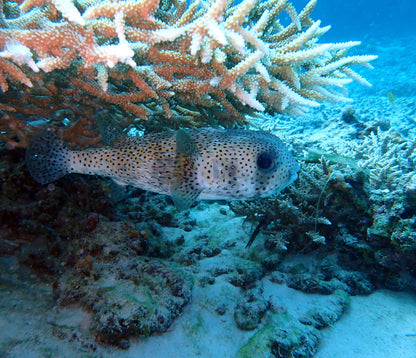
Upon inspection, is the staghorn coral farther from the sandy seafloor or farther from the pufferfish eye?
the sandy seafloor

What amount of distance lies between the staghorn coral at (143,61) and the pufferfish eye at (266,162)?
545 millimetres

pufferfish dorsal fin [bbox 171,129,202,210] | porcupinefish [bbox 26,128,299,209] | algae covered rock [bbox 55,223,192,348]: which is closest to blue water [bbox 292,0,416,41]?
porcupinefish [bbox 26,128,299,209]

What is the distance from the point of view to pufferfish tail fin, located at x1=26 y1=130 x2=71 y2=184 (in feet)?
9.41

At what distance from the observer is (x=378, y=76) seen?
79.0ft

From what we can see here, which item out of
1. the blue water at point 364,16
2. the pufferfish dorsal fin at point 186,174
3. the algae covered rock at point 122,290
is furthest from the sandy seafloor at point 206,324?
the blue water at point 364,16

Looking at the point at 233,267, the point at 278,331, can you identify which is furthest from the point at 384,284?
the point at 233,267

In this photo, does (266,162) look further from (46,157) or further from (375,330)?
(46,157)

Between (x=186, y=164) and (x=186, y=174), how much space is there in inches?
4.4

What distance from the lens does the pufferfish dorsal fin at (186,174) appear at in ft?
9.02

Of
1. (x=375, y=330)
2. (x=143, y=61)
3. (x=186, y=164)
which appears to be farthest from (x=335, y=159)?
(x=143, y=61)

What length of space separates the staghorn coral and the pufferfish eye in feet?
1.79

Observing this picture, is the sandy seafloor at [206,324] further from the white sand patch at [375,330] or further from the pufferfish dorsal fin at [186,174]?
the pufferfish dorsal fin at [186,174]

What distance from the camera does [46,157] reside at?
290 centimetres

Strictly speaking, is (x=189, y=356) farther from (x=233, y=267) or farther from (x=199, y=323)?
Result: (x=233, y=267)
